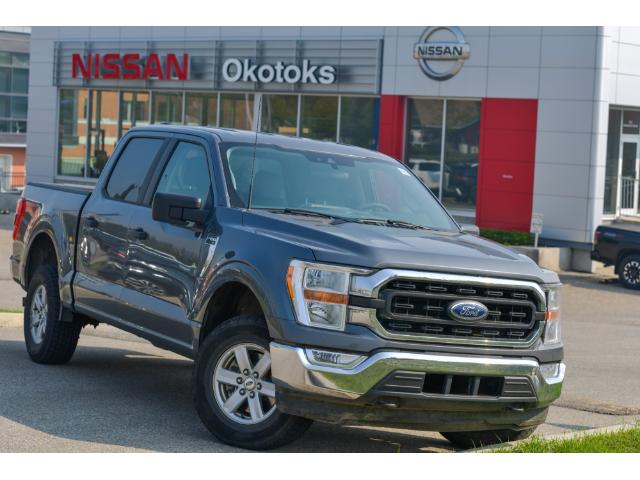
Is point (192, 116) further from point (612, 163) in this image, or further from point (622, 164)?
point (622, 164)

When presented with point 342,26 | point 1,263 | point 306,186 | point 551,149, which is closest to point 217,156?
point 306,186

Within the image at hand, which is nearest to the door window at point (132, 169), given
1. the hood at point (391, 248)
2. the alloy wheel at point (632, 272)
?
the hood at point (391, 248)

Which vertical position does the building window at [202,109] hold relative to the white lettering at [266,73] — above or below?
below

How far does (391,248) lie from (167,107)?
3054 cm

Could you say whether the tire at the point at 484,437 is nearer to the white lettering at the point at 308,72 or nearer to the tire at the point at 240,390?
the tire at the point at 240,390

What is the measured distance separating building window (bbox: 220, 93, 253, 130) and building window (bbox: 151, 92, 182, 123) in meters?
1.98

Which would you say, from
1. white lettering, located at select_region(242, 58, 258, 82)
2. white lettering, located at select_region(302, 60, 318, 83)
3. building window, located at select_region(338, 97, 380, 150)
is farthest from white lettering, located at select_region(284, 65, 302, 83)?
building window, located at select_region(338, 97, 380, 150)

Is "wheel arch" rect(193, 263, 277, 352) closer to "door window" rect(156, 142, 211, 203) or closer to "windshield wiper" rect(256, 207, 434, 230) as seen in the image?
"windshield wiper" rect(256, 207, 434, 230)

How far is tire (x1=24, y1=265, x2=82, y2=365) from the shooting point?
31.6 ft

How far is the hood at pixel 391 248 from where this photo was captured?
6.54m

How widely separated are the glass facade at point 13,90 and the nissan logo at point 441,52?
4242 cm

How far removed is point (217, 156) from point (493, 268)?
2.22 m

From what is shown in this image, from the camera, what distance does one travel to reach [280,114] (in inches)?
1307

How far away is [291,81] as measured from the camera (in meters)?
32.2
